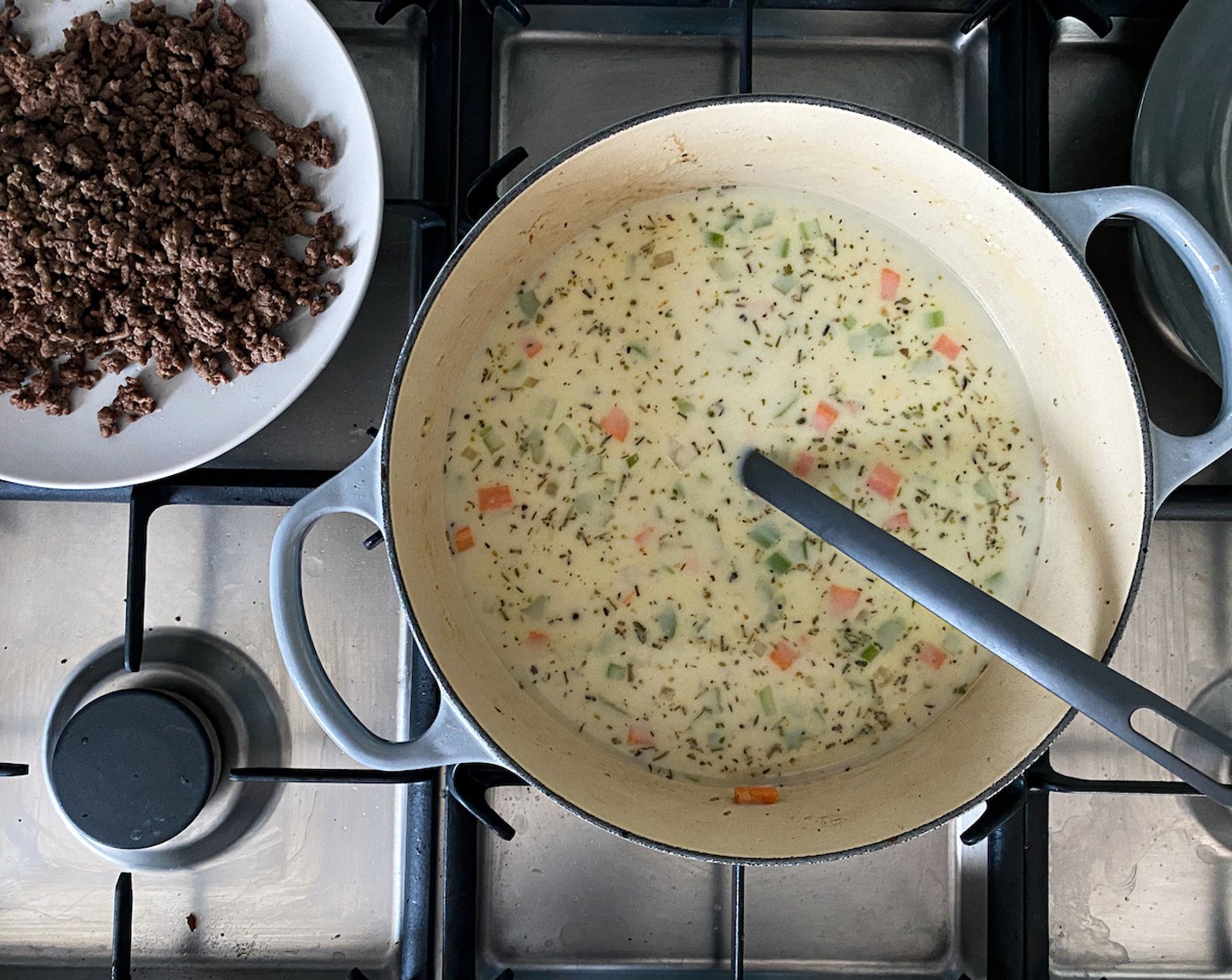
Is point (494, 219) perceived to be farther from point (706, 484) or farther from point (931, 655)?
point (931, 655)

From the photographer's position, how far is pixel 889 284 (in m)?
A: 0.76

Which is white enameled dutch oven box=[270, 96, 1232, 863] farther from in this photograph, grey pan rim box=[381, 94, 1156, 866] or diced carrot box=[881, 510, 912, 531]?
diced carrot box=[881, 510, 912, 531]

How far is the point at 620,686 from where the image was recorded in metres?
0.74

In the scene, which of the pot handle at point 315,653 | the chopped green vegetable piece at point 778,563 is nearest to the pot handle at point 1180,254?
the chopped green vegetable piece at point 778,563

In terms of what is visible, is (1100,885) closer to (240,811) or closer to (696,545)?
(696,545)

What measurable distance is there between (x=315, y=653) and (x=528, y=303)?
1.01 ft

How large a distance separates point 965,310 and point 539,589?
1.31ft

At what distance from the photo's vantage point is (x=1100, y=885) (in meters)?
0.80

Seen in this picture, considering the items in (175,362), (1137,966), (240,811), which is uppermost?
(175,362)

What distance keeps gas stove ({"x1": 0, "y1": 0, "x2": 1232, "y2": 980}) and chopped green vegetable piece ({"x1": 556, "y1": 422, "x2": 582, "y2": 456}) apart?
16 centimetres

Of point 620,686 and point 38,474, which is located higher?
point 38,474

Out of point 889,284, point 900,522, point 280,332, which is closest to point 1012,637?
point 900,522

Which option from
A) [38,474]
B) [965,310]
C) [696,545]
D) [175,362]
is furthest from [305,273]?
[965,310]

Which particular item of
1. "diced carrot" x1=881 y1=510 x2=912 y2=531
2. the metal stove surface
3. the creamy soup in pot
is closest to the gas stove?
the metal stove surface
